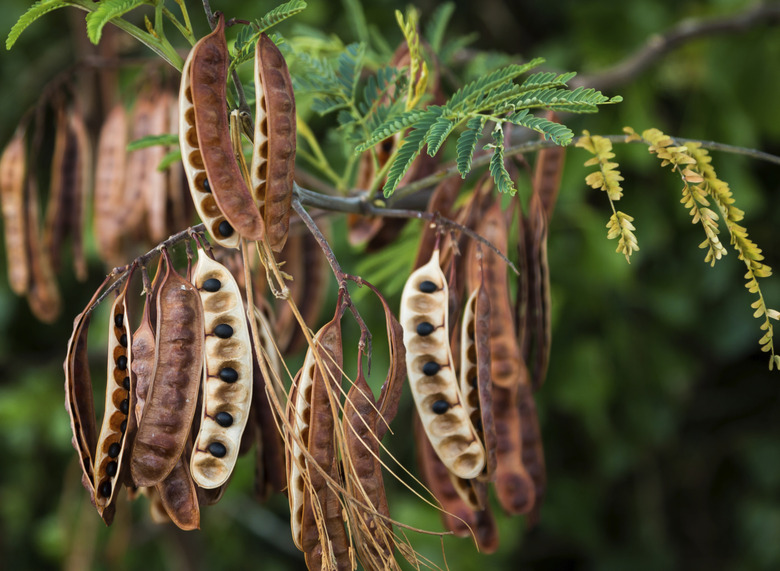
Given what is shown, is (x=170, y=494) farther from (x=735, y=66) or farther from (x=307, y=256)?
(x=735, y=66)

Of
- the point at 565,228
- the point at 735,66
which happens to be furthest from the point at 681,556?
the point at 735,66

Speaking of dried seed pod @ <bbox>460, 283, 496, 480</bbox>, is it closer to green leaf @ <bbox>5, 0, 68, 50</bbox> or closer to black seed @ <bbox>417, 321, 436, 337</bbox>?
black seed @ <bbox>417, 321, 436, 337</bbox>

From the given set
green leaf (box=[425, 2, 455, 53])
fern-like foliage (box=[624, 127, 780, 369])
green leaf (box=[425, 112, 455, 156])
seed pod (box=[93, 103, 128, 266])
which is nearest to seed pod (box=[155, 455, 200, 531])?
green leaf (box=[425, 112, 455, 156])

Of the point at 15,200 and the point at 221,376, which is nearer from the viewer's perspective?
the point at 221,376

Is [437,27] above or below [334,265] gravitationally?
above

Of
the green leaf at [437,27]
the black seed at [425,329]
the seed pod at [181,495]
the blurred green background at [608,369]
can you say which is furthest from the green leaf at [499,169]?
the blurred green background at [608,369]

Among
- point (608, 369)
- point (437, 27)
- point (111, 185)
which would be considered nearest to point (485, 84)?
point (437, 27)

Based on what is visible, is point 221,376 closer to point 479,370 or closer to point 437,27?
point 479,370

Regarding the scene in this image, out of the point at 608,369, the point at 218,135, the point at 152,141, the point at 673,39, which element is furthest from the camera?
the point at 608,369
